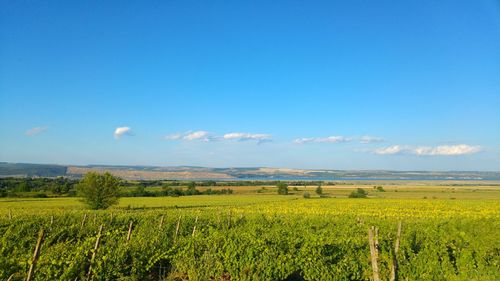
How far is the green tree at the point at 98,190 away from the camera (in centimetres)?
5031

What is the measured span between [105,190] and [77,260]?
44209 mm

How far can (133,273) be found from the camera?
10.4 meters

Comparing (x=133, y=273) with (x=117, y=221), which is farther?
(x=117, y=221)

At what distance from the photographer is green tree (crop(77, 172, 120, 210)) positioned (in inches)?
1981

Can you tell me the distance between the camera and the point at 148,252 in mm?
11156

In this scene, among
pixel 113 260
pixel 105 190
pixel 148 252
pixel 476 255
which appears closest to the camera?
pixel 113 260

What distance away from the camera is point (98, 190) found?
50.8 m

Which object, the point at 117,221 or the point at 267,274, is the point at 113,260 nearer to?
the point at 267,274

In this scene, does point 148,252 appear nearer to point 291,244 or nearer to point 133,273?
point 133,273

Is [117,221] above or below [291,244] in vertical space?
below

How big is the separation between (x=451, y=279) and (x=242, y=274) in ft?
19.4

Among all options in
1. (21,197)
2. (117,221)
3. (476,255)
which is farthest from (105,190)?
(476,255)

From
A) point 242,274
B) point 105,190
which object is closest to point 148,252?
point 242,274

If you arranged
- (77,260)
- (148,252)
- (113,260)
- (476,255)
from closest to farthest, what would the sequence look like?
(77,260) → (113,260) → (148,252) → (476,255)
